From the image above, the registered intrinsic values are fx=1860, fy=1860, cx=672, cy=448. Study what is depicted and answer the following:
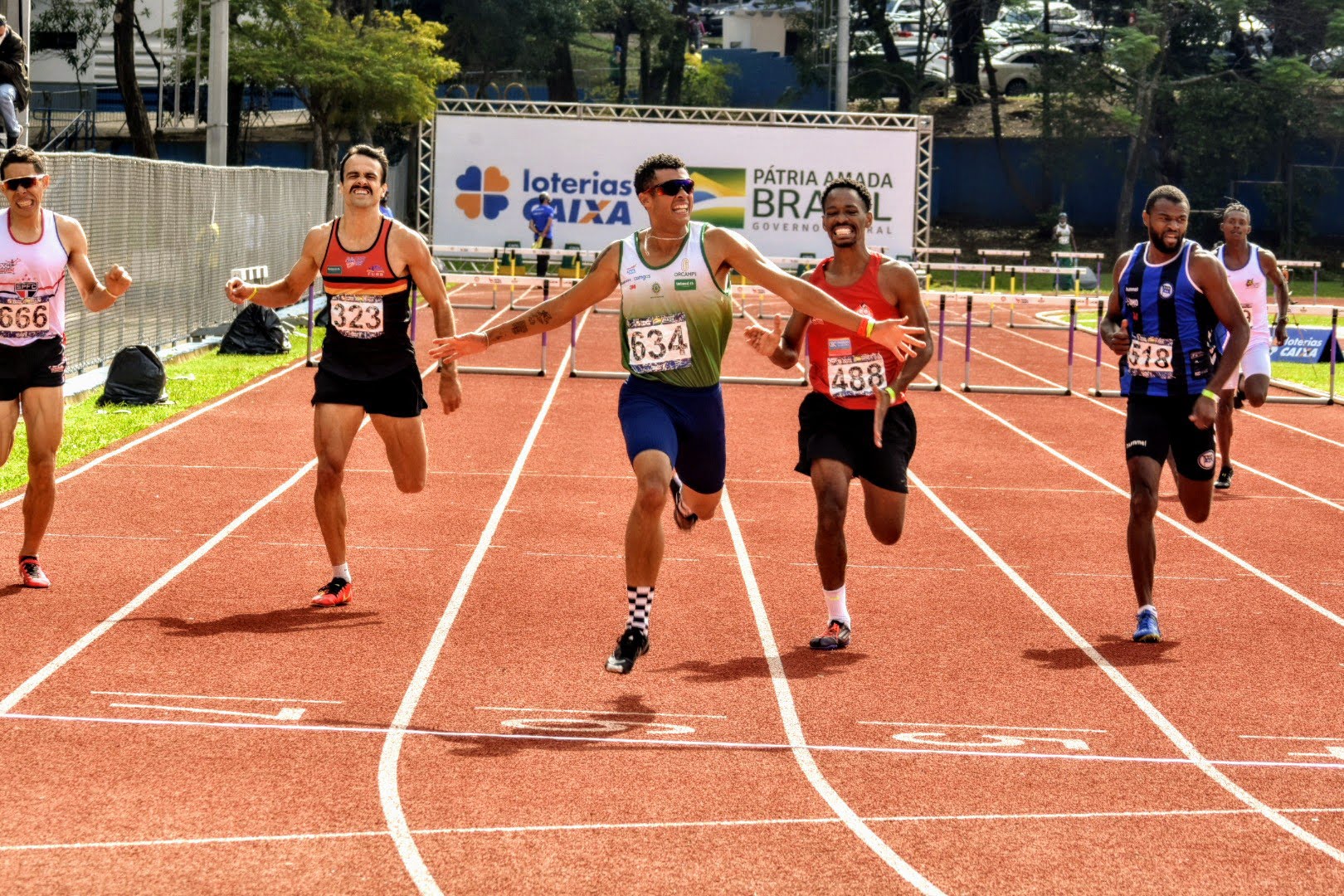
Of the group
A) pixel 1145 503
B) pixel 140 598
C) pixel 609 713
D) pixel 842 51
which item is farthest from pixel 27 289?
pixel 842 51

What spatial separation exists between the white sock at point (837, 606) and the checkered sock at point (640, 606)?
0.99 meters

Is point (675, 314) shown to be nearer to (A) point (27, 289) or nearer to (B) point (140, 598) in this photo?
(B) point (140, 598)

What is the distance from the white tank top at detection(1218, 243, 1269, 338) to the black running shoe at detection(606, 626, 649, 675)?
23.2ft

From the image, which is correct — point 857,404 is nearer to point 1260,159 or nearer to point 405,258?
point 405,258

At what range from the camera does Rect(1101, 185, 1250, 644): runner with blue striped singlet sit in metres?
8.09

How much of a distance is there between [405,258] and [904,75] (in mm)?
48962

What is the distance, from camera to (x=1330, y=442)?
16094 millimetres

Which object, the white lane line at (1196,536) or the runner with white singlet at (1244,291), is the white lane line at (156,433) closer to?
the white lane line at (1196,536)

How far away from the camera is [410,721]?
248 inches

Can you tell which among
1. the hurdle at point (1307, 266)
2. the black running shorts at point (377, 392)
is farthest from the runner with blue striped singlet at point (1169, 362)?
the hurdle at point (1307, 266)

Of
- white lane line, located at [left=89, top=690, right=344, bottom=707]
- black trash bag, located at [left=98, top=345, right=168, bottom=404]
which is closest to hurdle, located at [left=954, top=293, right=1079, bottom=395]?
black trash bag, located at [left=98, top=345, right=168, bottom=404]

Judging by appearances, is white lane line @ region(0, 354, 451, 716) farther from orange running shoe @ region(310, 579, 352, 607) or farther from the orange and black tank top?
orange running shoe @ region(310, 579, 352, 607)

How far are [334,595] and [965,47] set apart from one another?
1990 inches

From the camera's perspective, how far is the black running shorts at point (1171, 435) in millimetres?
8172
